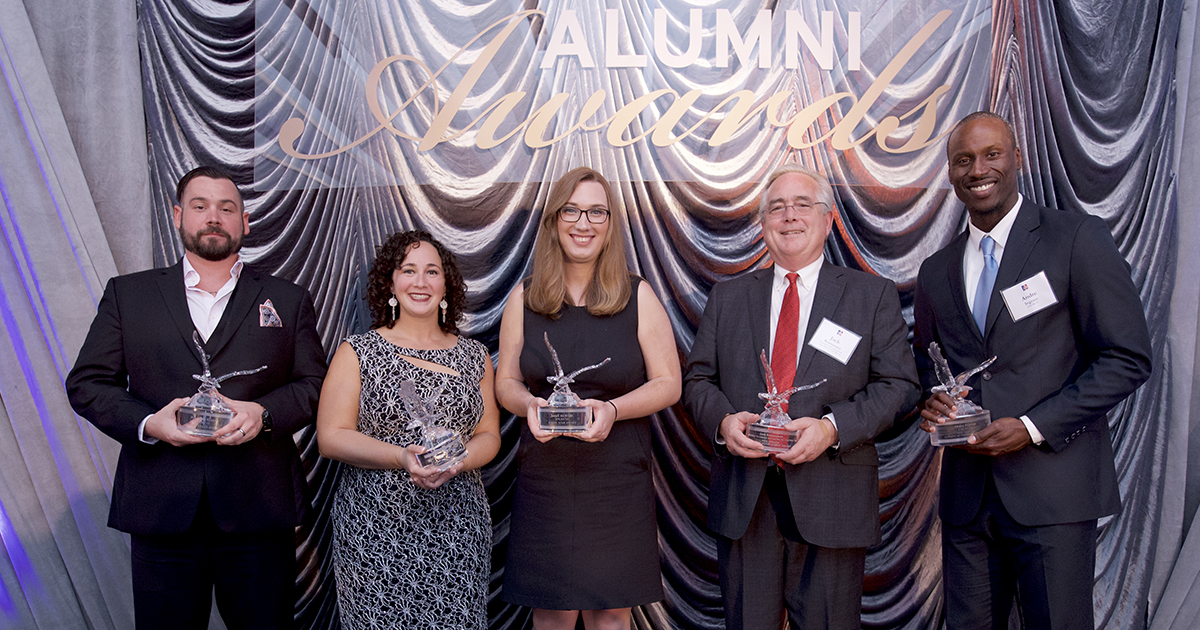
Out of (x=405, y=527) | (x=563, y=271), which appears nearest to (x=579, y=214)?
(x=563, y=271)

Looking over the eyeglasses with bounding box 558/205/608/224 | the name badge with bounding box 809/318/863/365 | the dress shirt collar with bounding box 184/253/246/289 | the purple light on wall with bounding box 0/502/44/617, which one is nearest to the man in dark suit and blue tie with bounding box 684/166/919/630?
the name badge with bounding box 809/318/863/365

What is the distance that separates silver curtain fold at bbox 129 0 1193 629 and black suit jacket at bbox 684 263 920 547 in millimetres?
910

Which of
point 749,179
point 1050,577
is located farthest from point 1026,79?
point 1050,577

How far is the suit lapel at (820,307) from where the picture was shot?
210 centimetres

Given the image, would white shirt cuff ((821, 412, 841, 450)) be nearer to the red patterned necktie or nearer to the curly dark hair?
the red patterned necktie

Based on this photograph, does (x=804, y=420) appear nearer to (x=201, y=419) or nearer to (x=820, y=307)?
(x=820, y=307)

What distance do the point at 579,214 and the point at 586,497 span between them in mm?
910

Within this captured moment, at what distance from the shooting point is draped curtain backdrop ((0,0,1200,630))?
3.01 metres

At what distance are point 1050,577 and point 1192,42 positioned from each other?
7.93 ft

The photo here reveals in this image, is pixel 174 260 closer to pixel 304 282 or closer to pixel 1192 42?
pixel 304 282

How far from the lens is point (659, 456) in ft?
10.4

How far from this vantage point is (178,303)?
2312 mm

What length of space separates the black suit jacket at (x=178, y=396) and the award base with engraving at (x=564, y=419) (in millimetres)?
820

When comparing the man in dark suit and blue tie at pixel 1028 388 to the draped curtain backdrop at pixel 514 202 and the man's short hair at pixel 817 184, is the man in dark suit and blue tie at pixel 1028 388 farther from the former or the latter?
the draped curtain backdrop at pixel 514 202
